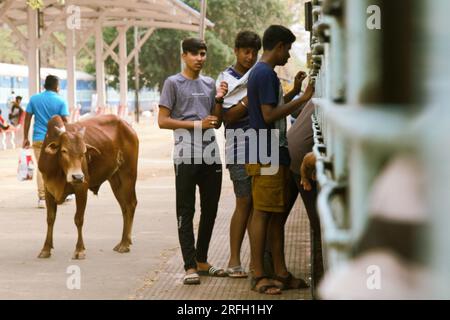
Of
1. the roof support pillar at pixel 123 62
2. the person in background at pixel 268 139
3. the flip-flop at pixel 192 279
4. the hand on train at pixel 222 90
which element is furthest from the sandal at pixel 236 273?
the roof support pillar at pixel 123 62

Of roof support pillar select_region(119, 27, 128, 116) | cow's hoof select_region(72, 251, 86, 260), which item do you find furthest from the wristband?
roof support pillar select_region(119, 27, 128, 116)

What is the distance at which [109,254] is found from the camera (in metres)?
9.45

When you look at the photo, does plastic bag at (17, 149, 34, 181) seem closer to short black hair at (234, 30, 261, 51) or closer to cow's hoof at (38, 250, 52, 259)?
cow's hoof at (38, 250, 52, 259)

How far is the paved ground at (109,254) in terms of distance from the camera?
293 inches

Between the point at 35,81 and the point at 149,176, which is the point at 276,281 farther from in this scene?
the point at 35,81

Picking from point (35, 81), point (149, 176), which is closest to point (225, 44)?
point (35, 81)

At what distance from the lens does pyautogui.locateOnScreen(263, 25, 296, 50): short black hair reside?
6.96 m

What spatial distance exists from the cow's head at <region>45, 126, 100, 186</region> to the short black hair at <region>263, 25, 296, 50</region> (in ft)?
9.47

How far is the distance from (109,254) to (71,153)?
102 centimetres

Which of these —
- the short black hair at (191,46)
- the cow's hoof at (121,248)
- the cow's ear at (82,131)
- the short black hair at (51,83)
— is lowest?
the cow's hoof at (121,248)

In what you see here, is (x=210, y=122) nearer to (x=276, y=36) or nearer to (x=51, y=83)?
(x=276, y=36)

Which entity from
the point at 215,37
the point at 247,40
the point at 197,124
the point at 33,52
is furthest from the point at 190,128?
the point at 215,37

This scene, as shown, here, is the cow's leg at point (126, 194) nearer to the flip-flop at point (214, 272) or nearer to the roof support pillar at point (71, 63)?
the flip-flop at point (214, 272)
